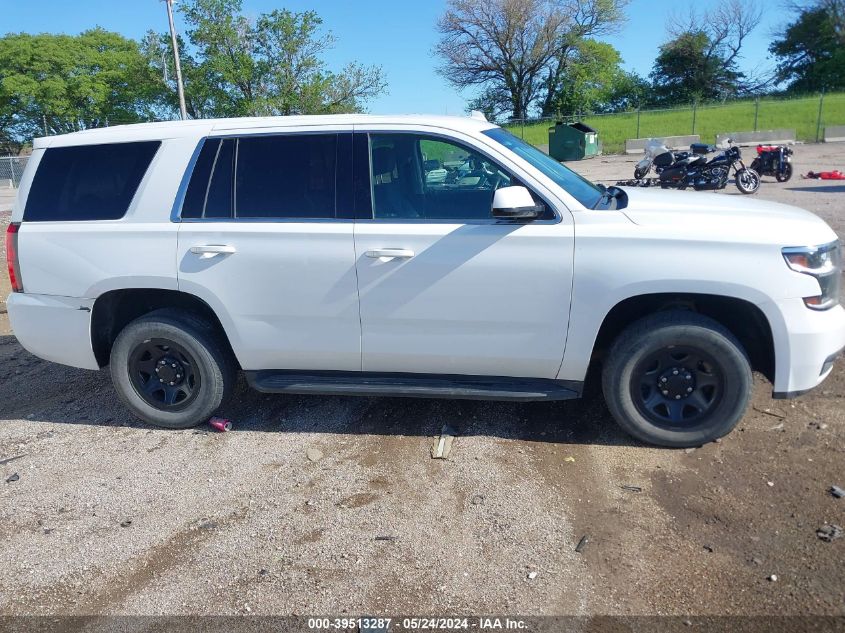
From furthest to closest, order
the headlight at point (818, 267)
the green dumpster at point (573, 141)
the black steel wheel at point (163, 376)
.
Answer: the green dumpster at point (573, 141) < the black steel wheel at point (163, 376) < the headlight at point (818, 267)

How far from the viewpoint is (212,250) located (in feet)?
13.5

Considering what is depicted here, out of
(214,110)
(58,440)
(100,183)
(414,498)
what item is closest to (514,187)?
(414,498)

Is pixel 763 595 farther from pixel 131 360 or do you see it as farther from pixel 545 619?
pixel 131 360

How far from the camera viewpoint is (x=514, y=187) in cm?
371

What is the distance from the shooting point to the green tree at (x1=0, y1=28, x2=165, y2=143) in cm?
5278

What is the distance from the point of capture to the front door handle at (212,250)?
4.09 m

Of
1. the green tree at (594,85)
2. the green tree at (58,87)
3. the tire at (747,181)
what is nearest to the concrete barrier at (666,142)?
the tire at (747,181)

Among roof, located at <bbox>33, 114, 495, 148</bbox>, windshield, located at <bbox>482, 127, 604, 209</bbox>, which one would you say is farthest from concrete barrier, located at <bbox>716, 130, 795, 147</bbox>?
roof, located at <bbox>33, 114, 495, 148</bbox>

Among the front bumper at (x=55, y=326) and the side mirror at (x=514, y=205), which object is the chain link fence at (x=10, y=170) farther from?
the side mirror at (x=514, y=205)

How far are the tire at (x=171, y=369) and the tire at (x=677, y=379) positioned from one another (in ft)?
8.12

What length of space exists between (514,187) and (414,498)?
178cm

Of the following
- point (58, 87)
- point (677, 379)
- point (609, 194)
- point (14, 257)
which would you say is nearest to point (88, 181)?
point (14, 257)

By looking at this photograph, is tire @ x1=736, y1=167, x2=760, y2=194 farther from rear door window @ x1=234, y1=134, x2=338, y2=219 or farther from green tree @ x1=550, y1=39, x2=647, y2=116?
green tree @ x1=550, y1=39, x2=647, y2=116

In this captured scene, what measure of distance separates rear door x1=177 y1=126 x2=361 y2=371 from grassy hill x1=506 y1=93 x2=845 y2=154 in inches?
1186
